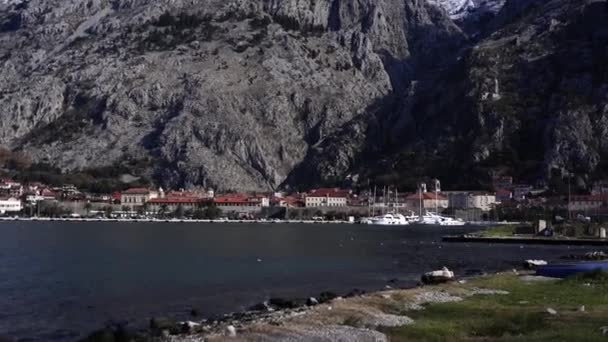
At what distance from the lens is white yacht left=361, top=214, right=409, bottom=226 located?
7269 inches

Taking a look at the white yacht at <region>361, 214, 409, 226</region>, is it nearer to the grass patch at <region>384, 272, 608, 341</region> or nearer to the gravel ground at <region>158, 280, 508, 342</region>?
the grass patch at <region>384, 272, 608, 341</region>

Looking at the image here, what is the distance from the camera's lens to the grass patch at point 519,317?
24.3m

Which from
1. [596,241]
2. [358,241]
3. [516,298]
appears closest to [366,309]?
[516,298]

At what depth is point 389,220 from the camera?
185375 millimetres

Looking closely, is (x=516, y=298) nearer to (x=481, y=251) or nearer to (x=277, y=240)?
(x=481, y=251)

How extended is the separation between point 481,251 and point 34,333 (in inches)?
2393

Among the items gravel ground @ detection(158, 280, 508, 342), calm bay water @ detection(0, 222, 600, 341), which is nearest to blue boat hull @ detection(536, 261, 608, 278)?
calm bay water @ detection(0, 222, 600, 341)

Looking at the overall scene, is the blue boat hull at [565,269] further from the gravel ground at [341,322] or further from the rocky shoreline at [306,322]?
the gravel ground at [341,322]

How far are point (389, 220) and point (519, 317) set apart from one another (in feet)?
521

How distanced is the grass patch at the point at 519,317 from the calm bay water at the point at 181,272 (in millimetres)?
15003

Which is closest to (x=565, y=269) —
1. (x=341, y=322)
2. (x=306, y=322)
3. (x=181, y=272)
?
(x=341, y=322)

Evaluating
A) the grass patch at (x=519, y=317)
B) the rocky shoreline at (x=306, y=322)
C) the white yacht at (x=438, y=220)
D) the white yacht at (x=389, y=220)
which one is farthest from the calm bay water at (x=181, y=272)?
the white yacht at (x=438, y=220)

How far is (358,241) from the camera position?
364 ft

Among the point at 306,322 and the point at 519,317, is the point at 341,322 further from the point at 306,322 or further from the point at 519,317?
the point at 519,317
